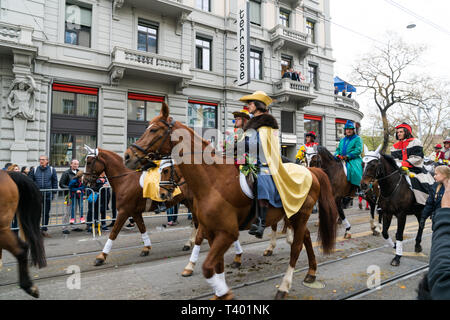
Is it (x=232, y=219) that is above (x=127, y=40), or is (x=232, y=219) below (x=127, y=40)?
below

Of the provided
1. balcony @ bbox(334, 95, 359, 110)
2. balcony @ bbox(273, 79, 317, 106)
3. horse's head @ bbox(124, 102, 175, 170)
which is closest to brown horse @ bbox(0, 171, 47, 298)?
horse's head @ bbox(124, 102, 175, 170)

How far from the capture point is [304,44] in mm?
21297

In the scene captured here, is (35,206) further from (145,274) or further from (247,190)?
(247,190)

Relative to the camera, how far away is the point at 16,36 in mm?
12039

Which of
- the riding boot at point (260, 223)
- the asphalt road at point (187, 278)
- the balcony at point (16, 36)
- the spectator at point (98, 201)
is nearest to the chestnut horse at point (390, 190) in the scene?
the asphalt road at point (187, 278)

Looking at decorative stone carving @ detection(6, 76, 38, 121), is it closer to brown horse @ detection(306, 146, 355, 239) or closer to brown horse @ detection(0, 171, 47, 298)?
brown horse @ detection(0, 171, 47, 298)

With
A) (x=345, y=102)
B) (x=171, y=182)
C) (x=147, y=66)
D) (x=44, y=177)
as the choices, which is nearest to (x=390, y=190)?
(x=171, y=182)

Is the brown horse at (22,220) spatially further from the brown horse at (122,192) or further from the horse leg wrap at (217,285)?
the horse leg wrap at (217,285)

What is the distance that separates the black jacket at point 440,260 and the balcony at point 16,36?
51.7ft

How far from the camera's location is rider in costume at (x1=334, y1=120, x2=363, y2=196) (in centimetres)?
784

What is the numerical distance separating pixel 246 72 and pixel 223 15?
17.7 ft

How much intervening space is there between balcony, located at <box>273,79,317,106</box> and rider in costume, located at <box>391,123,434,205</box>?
538 inches

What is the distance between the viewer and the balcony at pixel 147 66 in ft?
46.3
